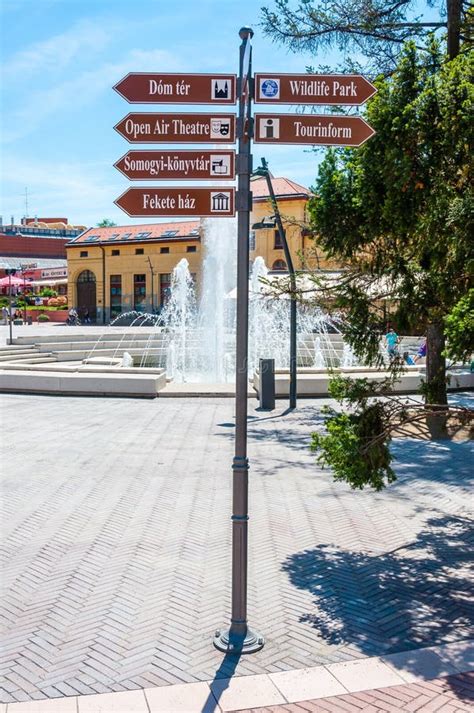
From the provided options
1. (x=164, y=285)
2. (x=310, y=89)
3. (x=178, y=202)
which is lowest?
(x=178, y=202)

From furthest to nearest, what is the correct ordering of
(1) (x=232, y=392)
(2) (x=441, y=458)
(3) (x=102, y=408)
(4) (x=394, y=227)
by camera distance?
1. (1) (x=232, y=392)
2. (3) (x=102, y=408)
3. (2) (x=441, y=458)
4. (4) (x=394, y=227)

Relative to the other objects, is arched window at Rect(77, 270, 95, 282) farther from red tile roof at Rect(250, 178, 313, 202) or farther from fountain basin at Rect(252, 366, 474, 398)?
fountain basin at Rect(252, 366, 474, 398)

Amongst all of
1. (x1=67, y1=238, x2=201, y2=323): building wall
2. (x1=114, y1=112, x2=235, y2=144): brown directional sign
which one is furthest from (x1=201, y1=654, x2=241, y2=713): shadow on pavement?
(x1=67, y1=238, x2=201, y2=323): building wall

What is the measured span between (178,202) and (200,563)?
3.54 meters

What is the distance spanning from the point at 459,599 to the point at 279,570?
158 centimetres

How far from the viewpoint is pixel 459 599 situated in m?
5.75

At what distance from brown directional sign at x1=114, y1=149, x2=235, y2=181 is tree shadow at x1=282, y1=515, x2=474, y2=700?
342 centimetres

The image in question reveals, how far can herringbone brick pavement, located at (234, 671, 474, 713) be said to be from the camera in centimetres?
412

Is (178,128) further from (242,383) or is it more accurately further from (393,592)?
(393,592)

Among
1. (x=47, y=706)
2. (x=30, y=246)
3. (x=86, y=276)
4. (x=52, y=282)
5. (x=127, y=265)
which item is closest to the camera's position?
(x=47, y=706)

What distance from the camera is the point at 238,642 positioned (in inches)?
191

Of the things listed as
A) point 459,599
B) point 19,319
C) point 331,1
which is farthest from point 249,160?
point 19,319

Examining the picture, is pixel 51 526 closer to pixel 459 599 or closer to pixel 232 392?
pixel 459 599

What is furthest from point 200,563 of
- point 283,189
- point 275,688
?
point 283,189
